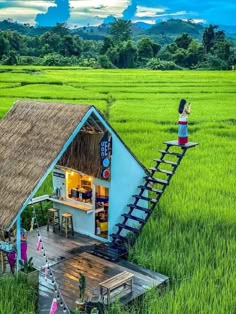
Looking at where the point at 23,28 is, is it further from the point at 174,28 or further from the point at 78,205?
the point at 78,205

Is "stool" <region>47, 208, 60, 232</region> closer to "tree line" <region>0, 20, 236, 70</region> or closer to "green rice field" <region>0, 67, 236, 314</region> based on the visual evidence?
"green rice field" <region>0, 67, 236, 314</region>

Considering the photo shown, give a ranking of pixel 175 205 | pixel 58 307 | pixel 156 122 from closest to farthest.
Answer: pixel 58 307 < pixel 175 205 < pixel 156 122

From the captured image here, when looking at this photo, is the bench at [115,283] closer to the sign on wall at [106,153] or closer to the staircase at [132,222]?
the staircase at [132,222]

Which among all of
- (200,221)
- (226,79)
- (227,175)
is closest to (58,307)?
(200,221)

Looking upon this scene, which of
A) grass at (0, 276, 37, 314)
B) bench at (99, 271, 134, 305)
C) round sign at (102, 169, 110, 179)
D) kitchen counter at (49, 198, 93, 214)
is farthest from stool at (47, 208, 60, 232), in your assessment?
bench at (99, 271, 134, 305)

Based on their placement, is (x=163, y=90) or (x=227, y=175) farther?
(x=163, y=90)

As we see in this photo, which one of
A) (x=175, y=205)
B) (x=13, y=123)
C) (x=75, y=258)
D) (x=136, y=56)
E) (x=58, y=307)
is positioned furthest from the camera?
(x=136, y=56)


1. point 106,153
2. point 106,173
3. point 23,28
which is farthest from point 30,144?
point 23,28

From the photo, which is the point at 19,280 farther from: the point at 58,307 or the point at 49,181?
the point at 49,181

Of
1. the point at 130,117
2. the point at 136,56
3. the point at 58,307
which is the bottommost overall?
the point at 58,307
